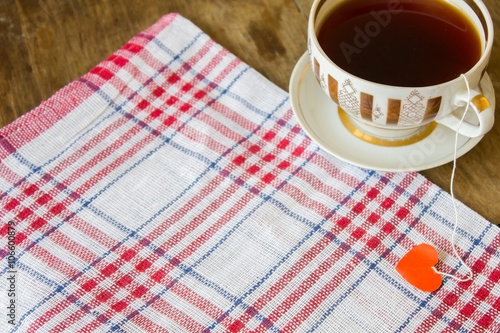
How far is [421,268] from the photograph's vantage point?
606 millimetres

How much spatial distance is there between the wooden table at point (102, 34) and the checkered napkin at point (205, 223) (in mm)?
51

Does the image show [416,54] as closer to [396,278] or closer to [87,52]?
[396,278]

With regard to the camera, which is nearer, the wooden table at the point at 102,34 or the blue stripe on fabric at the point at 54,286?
the blue stripe on fabric at the point at 54,286

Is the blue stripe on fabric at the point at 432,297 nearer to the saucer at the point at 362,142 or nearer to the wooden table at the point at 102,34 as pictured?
the saucer at the point at 362,142

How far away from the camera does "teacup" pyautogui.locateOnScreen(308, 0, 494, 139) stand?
592 mm

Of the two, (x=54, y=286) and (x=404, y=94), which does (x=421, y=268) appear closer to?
(x=404, y=94)

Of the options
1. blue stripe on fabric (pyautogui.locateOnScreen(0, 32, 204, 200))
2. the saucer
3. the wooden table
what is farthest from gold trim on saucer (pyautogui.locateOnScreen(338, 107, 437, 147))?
blue stripe on fabric (pyautogui.locateOnScreen(0, 32, 204, 200))

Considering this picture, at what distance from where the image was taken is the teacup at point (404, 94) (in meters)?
0.59

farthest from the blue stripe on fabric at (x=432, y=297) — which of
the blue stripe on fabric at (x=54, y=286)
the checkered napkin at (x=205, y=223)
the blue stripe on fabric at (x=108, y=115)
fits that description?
the blue stripe on fabric at (x=108, y=115)

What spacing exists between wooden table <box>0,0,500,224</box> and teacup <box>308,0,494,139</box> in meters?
0.13

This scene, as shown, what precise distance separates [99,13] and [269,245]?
1.39 feet

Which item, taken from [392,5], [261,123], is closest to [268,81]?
[261,123]

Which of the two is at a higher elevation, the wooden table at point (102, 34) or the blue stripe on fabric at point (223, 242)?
the wooden table at point (102, 34)

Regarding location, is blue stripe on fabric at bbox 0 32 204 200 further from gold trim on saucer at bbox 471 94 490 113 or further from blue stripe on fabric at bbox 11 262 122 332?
gold trim on saucer at bbox 471 94 490 113
